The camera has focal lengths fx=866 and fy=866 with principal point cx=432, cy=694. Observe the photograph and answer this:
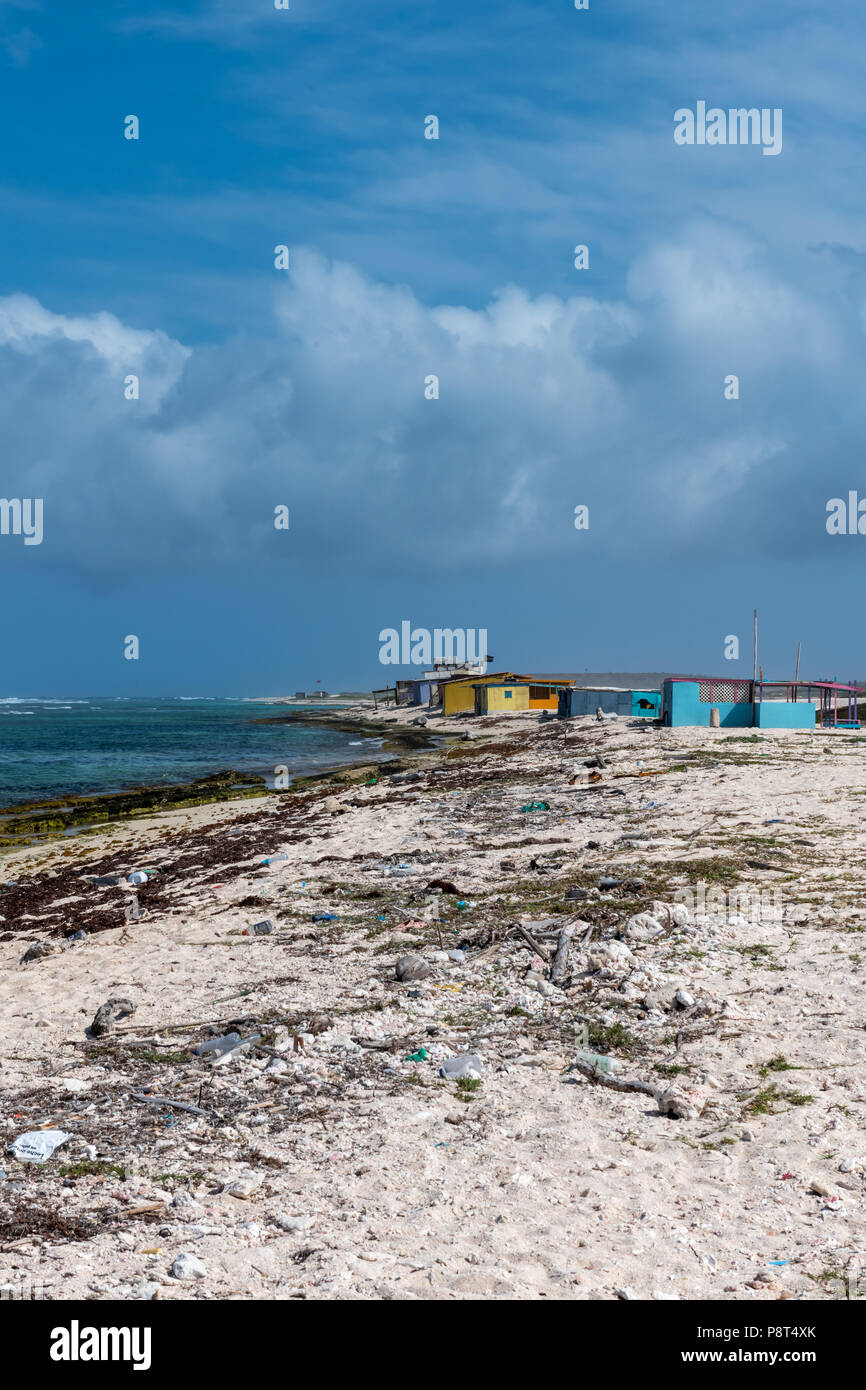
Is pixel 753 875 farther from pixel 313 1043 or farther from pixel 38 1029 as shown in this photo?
pixel 38 1029

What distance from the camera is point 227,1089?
22.4ft

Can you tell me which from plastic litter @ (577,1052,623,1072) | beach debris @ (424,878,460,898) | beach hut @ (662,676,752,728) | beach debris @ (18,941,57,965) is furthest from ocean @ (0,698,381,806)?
plastic litter @ (577,1052,623,1072)

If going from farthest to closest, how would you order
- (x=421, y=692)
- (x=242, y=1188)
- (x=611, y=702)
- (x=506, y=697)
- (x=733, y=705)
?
(x=421, y=692)
(x=506, y=697)
(x=611, y=702)
(x=733, y=705)
(x=242, y=1188)

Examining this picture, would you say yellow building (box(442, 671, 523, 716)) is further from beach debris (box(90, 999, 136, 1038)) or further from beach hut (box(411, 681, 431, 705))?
beach debris (box(90, 999, 136, 1038))

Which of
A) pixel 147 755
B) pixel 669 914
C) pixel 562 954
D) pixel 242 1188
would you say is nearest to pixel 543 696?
pixel 147 755

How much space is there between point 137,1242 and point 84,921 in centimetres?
1051

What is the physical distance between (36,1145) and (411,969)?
3.96 metres

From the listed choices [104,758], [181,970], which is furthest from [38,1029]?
[104,758]

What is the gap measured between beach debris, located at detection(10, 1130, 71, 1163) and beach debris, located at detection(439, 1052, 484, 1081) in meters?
Answer: 2.81

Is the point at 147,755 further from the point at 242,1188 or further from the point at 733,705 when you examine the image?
the point at 242,1188

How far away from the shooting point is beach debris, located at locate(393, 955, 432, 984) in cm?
895

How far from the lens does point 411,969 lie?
9.02 metres

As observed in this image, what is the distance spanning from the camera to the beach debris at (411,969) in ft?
29.3

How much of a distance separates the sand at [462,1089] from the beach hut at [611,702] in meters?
30.5
